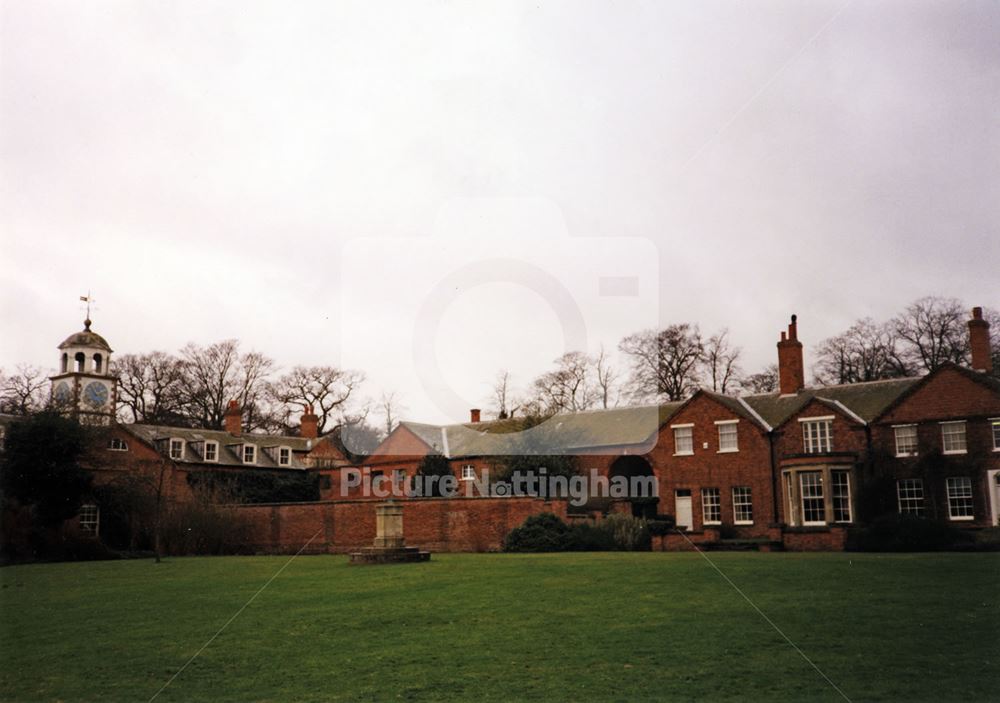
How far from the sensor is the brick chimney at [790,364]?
119 feet

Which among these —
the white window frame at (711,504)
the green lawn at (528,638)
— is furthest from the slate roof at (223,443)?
the green lawn at (528,638)

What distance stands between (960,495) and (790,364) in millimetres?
8615

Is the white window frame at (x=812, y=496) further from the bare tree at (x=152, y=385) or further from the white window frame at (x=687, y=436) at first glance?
the bare tree at (x=152, y=385)

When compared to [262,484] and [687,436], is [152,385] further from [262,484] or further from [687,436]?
[687,436]

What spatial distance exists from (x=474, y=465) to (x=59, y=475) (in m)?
19.0

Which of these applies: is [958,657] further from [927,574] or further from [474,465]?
[474,465]

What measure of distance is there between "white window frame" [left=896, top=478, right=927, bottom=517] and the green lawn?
15.7m

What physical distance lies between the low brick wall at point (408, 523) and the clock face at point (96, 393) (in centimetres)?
1734

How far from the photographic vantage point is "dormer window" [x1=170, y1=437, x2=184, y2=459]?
43219 mm

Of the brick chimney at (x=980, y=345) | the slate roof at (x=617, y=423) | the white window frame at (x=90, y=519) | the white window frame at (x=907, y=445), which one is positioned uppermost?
the brick chimney at (x=980, y=345)

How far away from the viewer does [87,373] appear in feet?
158

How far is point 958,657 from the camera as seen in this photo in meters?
8.27

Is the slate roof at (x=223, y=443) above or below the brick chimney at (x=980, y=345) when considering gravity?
below

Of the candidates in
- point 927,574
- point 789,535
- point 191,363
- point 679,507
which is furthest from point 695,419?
point 191,363
